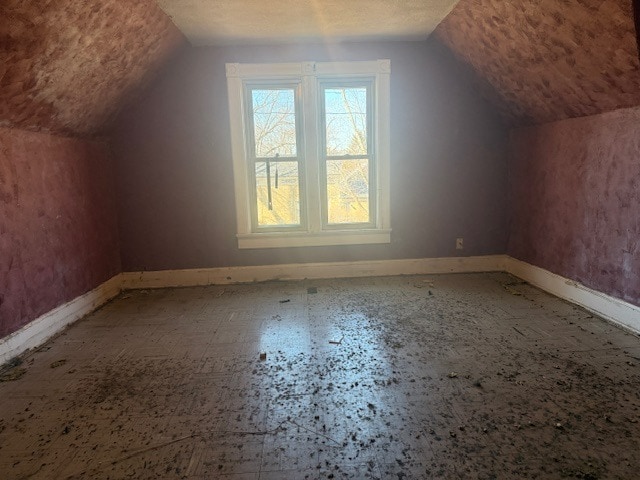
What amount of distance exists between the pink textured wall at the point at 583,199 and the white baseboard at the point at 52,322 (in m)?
4.22

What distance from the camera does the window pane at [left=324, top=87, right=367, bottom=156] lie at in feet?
13.5

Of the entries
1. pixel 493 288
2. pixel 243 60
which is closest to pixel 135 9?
pixel 243 60

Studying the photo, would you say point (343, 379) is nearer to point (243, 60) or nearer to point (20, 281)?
point (20, 281)

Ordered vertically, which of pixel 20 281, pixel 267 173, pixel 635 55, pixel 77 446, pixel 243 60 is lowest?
pixel 77 446

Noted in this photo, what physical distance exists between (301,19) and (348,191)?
1.72 meters

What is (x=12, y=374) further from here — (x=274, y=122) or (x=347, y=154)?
(x=347, y=154)

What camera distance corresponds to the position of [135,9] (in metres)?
2.79

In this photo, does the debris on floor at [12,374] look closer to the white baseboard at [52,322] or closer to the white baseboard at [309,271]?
the white baseboard at [52,322]

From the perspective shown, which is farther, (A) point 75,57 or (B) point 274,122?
(B) point 274,122

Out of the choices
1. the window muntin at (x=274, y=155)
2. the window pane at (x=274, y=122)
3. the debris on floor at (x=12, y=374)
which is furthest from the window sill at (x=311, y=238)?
the debris on floor at (x=12, y=374)

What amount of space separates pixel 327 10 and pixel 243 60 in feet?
3.70

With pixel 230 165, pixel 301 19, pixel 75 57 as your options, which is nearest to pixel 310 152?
pixel 230 165

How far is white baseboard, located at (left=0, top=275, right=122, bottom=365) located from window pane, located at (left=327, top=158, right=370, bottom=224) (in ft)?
7.80

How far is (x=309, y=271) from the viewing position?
4254 mm
